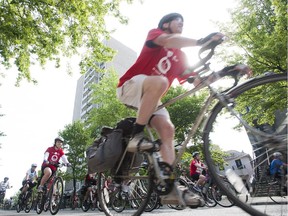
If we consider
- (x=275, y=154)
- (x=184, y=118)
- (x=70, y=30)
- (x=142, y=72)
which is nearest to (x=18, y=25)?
(x=70, y=30)

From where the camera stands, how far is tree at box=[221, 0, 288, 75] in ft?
36.9

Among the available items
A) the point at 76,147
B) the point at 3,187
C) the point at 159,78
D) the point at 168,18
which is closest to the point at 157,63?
the point at 159,78

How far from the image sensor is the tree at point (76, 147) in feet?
105

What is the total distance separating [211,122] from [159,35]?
778mm

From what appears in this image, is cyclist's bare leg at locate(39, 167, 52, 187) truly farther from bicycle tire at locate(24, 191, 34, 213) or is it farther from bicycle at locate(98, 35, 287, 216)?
bicycle at locate(98, 35, 287, 216)

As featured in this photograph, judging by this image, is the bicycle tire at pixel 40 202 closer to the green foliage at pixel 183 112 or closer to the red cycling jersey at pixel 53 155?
the red cycling jersey at pixel 53 155

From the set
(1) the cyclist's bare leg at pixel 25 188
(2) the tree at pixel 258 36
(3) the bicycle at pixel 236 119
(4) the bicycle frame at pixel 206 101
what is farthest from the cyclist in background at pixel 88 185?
(4) the bicycle frame at pixel 206 101

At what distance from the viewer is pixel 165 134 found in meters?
2.50

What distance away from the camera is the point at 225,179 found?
6.55 ft

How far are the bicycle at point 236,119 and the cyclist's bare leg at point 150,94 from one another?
0.20 metres

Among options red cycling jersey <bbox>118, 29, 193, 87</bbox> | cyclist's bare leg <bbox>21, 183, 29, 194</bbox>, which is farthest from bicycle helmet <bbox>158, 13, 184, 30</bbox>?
cyclist's bare leg <bbox>21, 183, 29, 194</bbox>

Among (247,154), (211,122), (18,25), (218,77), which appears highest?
(18,25)

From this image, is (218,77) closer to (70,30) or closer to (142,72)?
(142,72)

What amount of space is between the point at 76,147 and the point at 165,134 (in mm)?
31893
